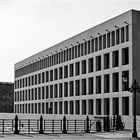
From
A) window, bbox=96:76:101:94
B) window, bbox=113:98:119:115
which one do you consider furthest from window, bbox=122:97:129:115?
window, bbox=96:76:101:94

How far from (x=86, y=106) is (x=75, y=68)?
8312mm

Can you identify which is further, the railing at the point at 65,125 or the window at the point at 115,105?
the window at the point at 115,105

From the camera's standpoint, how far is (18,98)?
331ft

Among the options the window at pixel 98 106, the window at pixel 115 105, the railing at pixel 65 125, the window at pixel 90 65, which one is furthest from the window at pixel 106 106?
the railing at pixel 65 125

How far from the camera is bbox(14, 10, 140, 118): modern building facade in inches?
2035

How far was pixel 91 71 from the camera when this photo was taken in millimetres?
61469

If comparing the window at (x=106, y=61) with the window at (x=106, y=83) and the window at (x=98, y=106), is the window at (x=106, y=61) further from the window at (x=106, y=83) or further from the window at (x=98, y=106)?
the window at (x=98, y=106)

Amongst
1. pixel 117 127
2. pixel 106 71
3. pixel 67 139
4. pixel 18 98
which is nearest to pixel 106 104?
pixel 106 71

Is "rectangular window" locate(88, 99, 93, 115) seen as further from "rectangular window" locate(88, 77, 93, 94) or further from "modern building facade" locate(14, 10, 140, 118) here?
"rectangular window" locate(88, 77, 93, 94)

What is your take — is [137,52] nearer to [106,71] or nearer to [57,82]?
[106,71]

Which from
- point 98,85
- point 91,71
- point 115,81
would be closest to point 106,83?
point 115,81

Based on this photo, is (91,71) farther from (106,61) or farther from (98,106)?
(98,106)

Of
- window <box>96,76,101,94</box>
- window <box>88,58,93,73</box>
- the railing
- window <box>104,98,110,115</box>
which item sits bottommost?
the railing

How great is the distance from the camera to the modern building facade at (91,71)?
51.7 m
